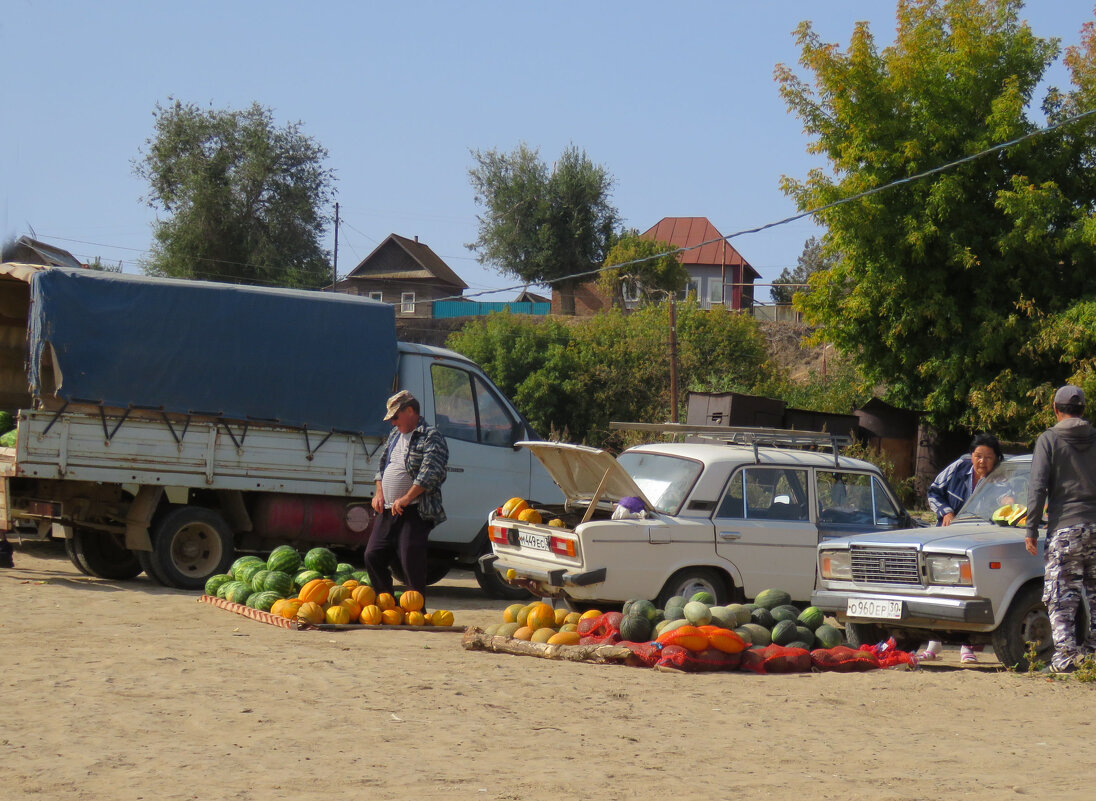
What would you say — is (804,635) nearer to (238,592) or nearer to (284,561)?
(284,561)

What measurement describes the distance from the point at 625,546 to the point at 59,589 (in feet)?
19.0

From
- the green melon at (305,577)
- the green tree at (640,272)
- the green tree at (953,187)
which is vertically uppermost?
the green tree at (640,272)

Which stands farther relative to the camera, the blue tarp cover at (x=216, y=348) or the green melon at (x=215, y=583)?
the blue tarp cover at (x=216, y=348)

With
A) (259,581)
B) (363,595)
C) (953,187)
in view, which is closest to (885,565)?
(363,595)

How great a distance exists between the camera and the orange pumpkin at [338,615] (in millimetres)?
9148

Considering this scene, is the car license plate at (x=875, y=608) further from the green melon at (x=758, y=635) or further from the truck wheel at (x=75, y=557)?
the truck wheel at (x=75, y=557)

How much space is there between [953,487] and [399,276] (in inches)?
2479

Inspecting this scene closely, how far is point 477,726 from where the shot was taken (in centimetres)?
579

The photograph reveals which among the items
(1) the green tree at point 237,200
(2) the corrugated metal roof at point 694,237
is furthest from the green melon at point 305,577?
(2) the corrugated metal roof at point 694,237

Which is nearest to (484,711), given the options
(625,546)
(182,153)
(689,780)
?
(689,780)

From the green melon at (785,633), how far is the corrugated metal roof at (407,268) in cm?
6366

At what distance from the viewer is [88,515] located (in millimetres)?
11383

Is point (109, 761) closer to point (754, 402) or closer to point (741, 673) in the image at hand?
point (741, 673)

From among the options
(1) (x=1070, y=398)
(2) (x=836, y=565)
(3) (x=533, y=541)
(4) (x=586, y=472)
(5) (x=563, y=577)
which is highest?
(1) (x=1070, y=398)
